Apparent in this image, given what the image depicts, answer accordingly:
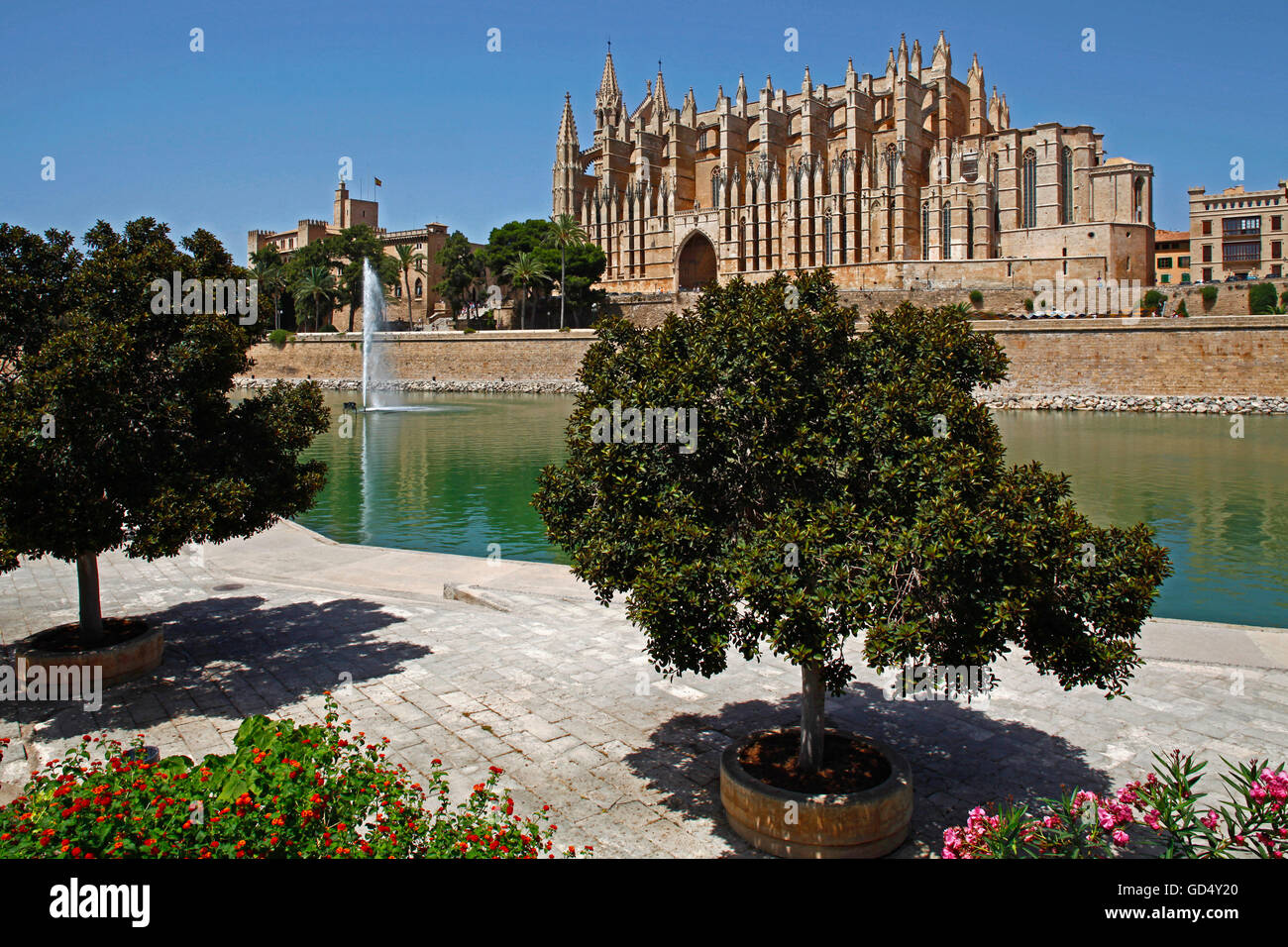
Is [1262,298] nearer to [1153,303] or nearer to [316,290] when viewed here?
[1153,303]

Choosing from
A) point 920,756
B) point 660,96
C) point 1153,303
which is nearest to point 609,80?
point 660,96

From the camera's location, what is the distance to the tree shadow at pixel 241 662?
23.7 feet

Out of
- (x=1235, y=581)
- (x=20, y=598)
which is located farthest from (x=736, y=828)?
(x=1235, y=581)

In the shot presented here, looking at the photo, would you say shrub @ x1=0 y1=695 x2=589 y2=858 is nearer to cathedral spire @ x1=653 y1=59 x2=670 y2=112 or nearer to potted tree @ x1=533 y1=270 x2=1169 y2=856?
potted tree @ x1=533 y1=270 x2=1169 y2=856

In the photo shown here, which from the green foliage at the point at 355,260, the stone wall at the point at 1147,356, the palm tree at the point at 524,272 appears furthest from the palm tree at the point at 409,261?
the stone wall at the point at 1147,356

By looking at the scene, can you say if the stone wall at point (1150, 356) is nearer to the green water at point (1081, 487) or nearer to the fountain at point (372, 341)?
the green water at point (1081, 487)

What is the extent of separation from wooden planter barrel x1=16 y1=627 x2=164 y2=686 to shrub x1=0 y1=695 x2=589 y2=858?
339 cm

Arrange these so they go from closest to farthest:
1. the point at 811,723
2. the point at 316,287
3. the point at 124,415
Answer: the point at 811,723 < the point at 124,415 < the point at 316,287

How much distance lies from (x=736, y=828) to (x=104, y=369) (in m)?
5.64

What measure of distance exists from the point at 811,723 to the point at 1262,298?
56509 mm

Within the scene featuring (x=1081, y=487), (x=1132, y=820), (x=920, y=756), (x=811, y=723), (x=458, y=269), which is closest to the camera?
(x=1132, y=820)

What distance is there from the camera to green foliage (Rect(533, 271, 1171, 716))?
460cm

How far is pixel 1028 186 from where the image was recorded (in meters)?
55.1
